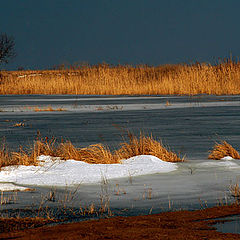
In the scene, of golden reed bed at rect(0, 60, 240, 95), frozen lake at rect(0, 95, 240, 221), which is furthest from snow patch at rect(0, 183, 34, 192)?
golden reed bed at rect(0, 60, 240, 95)

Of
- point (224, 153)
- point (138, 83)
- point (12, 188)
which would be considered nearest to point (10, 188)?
point (12, 188)

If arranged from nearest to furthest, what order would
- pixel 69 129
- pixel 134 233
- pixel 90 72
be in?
pixel 134 233, pixel 69 129, pixel 90 72

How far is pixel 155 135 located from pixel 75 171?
303 cm

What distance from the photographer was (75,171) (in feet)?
14.5

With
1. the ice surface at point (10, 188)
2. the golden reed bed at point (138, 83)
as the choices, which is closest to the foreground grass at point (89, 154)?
the ice surface at point (10, 188)

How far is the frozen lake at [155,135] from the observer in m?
3.49

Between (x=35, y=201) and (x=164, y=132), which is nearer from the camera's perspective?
(x=35, y=201)

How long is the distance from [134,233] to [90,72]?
1919 centimetres

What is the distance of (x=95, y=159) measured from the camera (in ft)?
15.7

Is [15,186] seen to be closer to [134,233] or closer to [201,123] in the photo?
[134,233]

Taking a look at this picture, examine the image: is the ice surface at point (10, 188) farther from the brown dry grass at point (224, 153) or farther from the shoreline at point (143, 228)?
the brown dry grass at point (224, 153)

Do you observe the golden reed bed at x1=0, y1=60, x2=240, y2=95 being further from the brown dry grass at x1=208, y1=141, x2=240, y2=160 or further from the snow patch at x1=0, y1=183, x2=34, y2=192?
the snow patch at x1=0, y1=183, x2=34, y2=192

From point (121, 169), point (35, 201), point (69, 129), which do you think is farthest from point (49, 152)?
point (69, 129)

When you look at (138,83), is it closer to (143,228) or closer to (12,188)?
(12,188)
